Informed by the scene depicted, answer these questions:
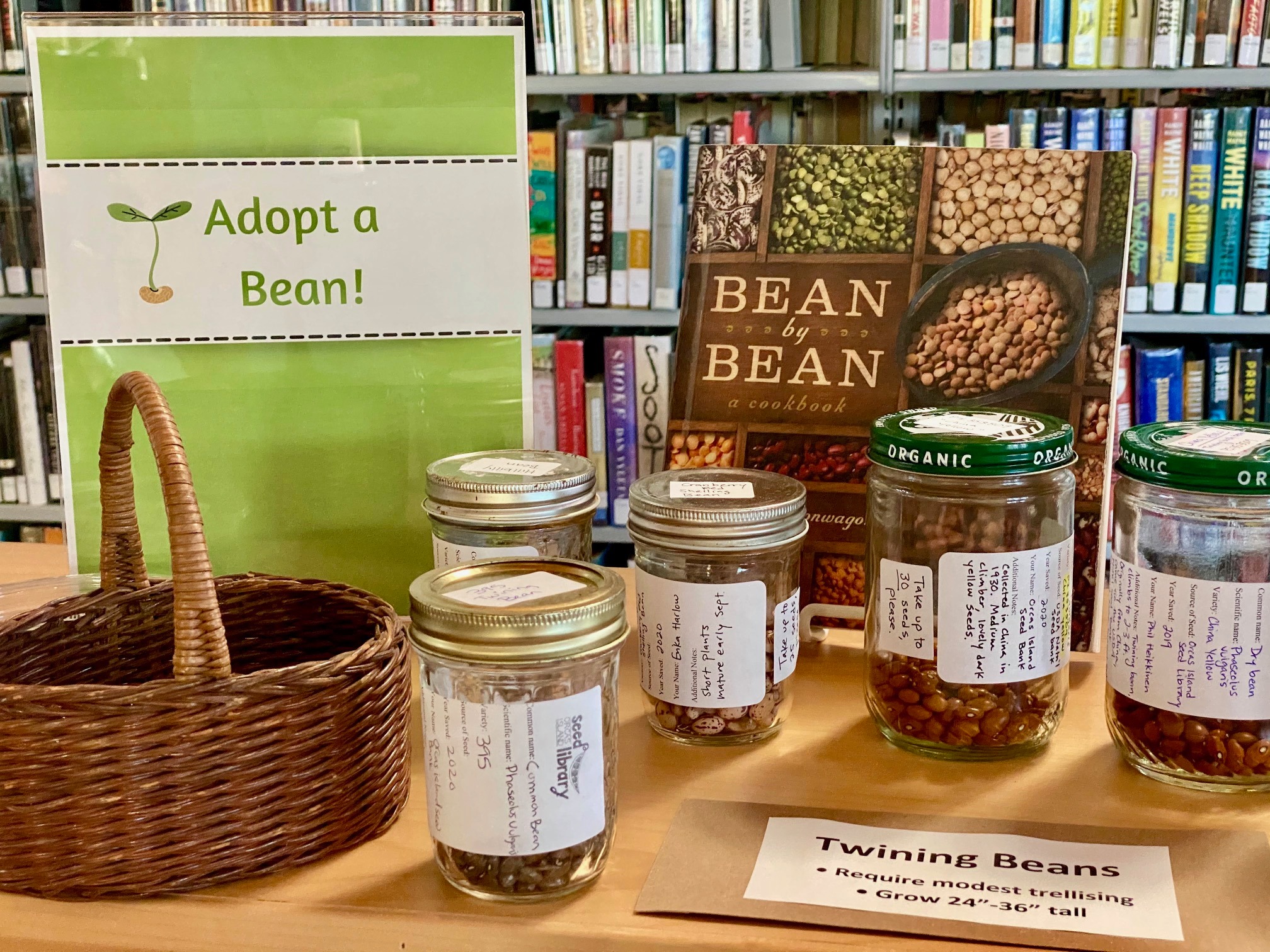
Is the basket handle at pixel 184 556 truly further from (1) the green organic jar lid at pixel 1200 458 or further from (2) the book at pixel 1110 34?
(2) the book at pixel 1110 34

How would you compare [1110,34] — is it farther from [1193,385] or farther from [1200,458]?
[1200,458]

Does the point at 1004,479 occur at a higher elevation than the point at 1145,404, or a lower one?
higher

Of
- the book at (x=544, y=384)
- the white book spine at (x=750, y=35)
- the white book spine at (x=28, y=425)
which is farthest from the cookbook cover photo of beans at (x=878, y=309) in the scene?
the white book spine at (x=28, y=425)

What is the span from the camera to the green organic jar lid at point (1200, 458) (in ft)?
2.05

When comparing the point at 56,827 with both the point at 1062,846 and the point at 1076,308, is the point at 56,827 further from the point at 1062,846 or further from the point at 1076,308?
the point at 1076,308

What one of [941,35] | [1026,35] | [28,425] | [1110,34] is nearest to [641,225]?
[941,35]

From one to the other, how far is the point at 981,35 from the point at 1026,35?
0.22ft

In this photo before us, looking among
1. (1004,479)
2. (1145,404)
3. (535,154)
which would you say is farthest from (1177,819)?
(535,154)

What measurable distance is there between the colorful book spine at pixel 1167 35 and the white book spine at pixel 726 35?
0.64m

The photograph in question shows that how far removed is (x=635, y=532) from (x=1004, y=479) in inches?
8.5

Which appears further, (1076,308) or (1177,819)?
(1076,308)

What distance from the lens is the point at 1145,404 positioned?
200 centimetres

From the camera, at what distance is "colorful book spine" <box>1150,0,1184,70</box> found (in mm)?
1831

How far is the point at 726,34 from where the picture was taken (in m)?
1.93
